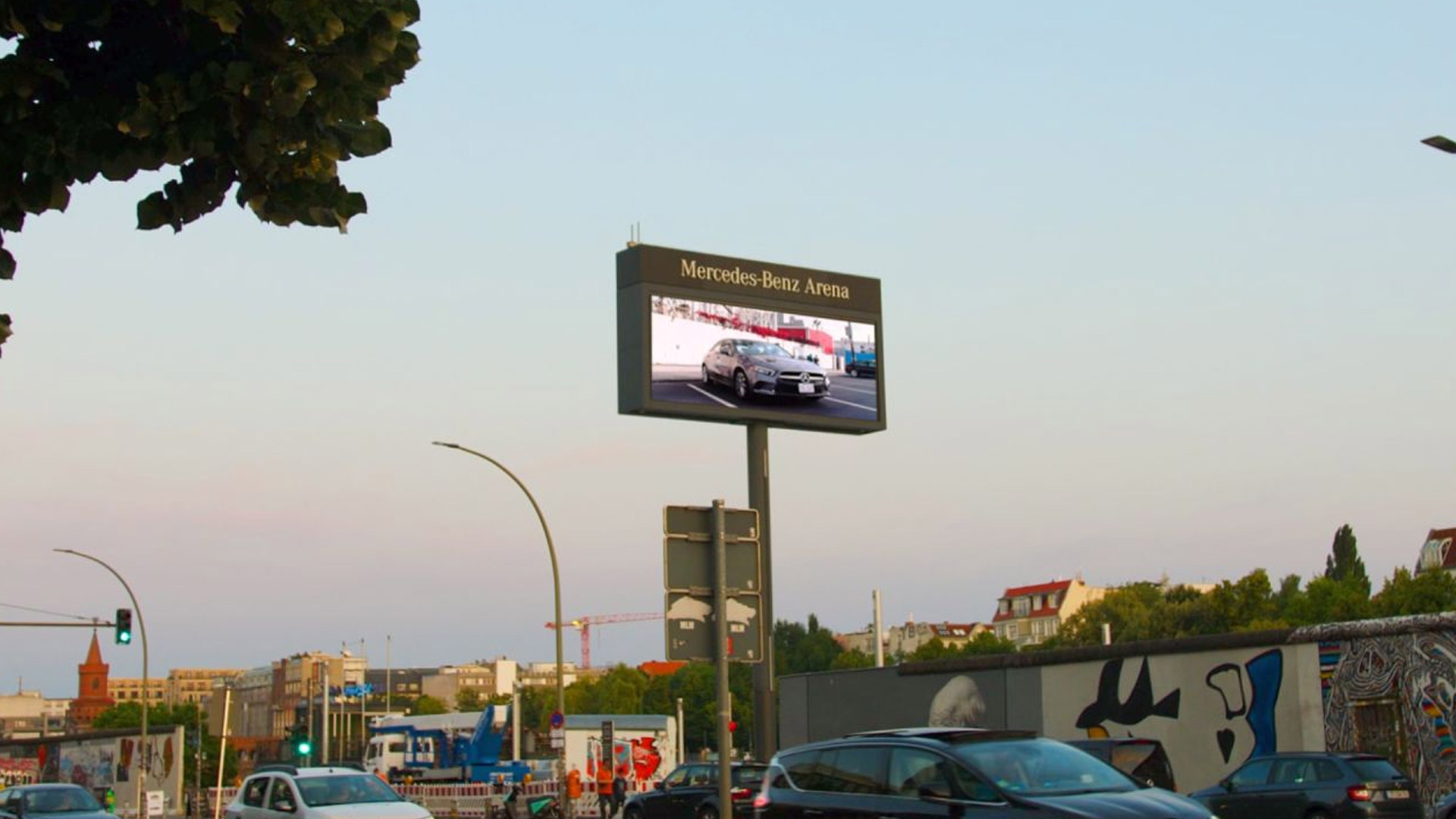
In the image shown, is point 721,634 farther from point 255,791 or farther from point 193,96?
point 255,791

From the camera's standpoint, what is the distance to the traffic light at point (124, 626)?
45656 mm

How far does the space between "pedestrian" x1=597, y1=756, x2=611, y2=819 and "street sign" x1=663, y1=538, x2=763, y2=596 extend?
95.8 ft

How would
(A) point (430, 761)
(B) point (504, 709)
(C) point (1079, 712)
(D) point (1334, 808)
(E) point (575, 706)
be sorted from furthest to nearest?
1. (E) point (575, 706)
2. (A) point (430, 761)
3. (B) point (504, 709)
4. (C) point (1079, 712)
5. (D) point (1334, 808)

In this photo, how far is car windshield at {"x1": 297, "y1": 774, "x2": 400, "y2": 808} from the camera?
20.8m

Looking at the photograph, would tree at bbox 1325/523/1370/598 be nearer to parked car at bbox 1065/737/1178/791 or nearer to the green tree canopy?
the green tree canopy

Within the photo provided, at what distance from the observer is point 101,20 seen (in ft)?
20.0

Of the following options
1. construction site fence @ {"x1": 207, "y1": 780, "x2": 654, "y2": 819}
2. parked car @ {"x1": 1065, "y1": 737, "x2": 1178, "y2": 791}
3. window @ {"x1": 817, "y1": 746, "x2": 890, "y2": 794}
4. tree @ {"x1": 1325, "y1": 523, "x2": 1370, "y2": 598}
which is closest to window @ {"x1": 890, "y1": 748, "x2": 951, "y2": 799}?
window @ {"x1": 817, "y1": 746, "x2": 890, "y2": 794}

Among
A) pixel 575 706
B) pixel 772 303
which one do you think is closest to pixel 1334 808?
pixel 772 303

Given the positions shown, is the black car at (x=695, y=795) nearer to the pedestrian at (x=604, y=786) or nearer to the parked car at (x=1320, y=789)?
the pedestrian at (x=604, y=786)

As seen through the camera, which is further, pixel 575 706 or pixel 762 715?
pixel 575 706

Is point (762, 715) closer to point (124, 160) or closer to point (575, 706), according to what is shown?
point (124, 160)

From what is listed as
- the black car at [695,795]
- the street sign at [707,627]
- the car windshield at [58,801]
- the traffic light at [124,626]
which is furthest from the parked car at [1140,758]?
the traffic light at [124,626]

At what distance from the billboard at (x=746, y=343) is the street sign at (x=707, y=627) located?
981 inches

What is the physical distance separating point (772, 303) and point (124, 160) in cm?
3380
